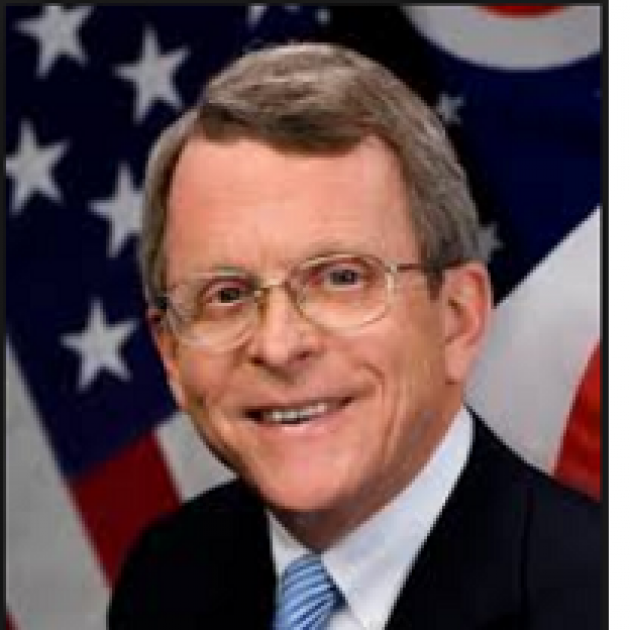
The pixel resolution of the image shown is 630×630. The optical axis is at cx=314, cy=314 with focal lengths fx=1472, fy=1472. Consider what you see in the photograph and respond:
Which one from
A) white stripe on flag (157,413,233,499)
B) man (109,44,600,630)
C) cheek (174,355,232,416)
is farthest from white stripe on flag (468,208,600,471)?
cheek (174,355,232,416)

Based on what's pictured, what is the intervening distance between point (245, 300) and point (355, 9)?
0.89 m

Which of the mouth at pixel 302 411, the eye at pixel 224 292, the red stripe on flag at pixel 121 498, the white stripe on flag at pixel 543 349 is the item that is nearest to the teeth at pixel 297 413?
the mouth at pixel 302 411

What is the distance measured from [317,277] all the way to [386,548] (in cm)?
31

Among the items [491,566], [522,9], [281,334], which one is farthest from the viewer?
[522,9]

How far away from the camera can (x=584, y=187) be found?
2.15 m

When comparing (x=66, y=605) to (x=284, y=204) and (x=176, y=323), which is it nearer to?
(x=176, y=323)

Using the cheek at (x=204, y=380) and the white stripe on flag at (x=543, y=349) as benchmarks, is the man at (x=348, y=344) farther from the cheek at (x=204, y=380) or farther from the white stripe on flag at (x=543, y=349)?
the white stripe on flag at (x=543, y=349)

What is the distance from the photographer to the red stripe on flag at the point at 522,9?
210cm

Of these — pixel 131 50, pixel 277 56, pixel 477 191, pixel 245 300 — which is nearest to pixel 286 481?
pixel 245 300

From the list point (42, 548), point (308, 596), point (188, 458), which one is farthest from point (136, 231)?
point (308, 596)

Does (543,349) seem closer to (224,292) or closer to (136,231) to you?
(136,231)

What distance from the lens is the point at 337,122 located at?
54.6 inches

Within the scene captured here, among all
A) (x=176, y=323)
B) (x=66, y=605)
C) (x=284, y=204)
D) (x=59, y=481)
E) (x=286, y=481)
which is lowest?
(x=66, y=605)

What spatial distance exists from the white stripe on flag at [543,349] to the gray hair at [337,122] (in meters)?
0.68
